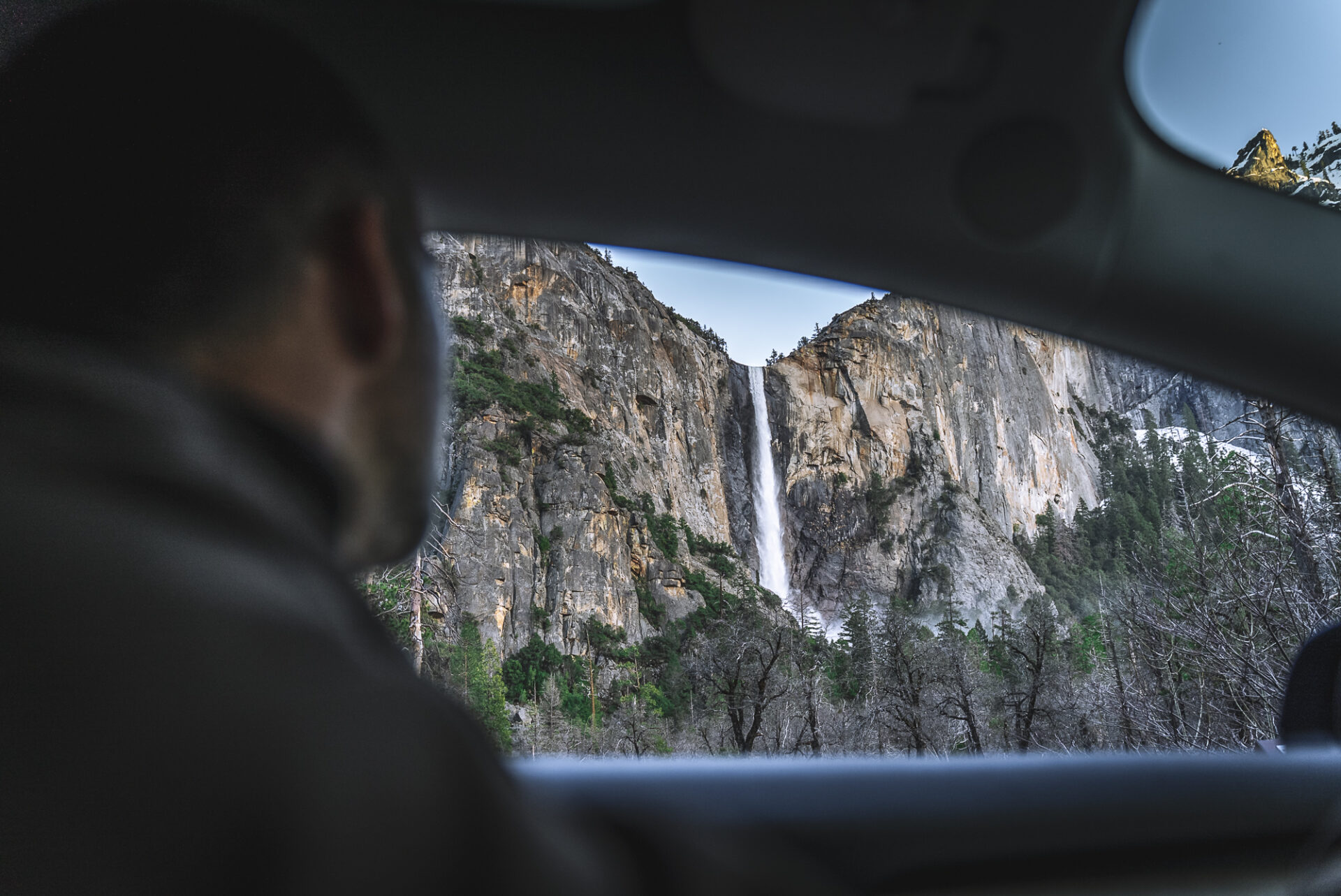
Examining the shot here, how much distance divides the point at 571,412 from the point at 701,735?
57.1ft

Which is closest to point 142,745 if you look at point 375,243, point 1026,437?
point 375,243

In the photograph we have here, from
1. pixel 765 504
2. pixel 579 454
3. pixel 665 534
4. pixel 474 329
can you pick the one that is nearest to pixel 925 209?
pixel 579 454

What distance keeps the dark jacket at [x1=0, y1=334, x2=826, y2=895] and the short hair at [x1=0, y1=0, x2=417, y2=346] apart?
0.45 feet

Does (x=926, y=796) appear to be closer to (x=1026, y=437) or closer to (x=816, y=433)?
(x=816, y=433)

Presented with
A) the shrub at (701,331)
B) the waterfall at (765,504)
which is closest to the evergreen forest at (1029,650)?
the waterfall at (765,504)

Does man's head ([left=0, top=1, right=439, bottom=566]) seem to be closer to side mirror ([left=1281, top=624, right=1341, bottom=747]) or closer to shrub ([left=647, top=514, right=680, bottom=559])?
side mirror ([left=1281, top=624, right=1341, bottom=747])

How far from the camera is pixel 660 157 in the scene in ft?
4.57

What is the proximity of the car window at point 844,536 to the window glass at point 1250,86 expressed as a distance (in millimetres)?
422

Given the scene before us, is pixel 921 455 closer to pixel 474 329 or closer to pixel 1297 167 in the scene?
pixel 474 329

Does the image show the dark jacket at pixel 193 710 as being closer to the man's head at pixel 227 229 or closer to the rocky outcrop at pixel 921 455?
the man's head at pixel 227 229

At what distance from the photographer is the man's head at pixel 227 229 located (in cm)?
51

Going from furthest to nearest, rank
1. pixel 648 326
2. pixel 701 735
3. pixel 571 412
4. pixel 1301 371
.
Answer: pixel 648 326 → pixel 571 412 → pixel 701 735 → pixel 1301 371

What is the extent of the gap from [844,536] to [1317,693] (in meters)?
46.7

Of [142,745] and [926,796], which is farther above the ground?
[142,745]
